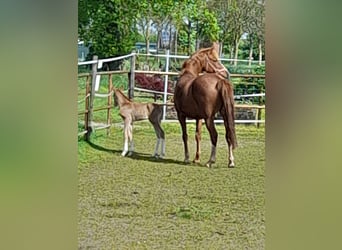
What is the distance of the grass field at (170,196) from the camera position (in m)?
2.39

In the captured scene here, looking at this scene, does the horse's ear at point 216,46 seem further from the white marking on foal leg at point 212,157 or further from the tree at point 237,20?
the white marking on foal leg at point 212,157

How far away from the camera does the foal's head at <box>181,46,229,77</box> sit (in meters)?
2.45

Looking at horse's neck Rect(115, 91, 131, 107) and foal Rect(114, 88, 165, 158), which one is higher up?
horse's neck Rect(115, 91, 131, 107)

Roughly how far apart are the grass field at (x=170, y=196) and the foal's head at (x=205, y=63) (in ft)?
0.88

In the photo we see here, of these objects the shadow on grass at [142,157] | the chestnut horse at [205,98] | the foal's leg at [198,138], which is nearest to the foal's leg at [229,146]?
the chestnut horse at [205,98]

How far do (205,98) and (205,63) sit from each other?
172 mm

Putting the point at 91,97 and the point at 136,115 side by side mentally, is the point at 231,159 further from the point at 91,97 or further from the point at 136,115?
the point at 91,97

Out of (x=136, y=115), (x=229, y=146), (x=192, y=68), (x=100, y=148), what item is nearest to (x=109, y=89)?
(x=136, y=115)

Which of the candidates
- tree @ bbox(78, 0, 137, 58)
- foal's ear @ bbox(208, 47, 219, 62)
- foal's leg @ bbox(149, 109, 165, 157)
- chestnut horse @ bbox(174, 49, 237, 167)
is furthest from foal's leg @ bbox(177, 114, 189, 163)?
tree @ bbox(78, 0, 137, 58)

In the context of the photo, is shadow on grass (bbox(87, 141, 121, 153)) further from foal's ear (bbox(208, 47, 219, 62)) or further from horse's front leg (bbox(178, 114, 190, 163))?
foal's ear (bbox(208, 47, 219, 62))

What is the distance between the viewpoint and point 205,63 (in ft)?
8.11
